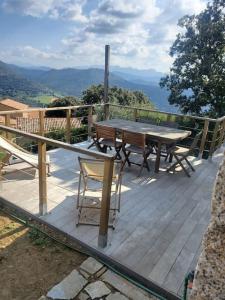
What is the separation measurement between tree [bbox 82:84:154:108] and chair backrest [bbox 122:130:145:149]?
68.9ft

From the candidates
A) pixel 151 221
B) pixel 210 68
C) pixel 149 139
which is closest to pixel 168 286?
pixel 151 221

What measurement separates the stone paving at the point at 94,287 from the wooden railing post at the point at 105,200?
0.97ft

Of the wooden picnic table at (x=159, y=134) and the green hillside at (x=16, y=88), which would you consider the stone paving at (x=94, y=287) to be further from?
the green hillside at (x=16, y=88)

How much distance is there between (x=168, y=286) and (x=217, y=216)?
1.53 meters

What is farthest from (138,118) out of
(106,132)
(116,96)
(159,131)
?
(116,96)

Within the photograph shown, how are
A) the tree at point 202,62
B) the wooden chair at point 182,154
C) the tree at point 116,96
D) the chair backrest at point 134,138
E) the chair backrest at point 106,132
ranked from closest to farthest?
the chair backrest at point 134,138
the wooden chair at point 182,154
the chair backrest at point 106,132
the tree at point 202,62
the tree at point 116,96

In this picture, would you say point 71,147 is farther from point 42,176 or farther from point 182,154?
point 182,154

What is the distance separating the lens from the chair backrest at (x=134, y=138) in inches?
182

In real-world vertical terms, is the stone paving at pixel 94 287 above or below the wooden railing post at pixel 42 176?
Result: below

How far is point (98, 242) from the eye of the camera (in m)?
2.72

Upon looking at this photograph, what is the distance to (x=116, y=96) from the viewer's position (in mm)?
31172

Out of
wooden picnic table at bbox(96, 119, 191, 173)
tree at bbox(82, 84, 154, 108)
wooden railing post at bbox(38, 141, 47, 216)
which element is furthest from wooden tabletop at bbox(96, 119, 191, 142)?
tree at bbox(82, 84, 154, 108)

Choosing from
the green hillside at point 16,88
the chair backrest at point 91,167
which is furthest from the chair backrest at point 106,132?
the green hillside at point 16,88

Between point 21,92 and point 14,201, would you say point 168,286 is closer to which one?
point 14,201
